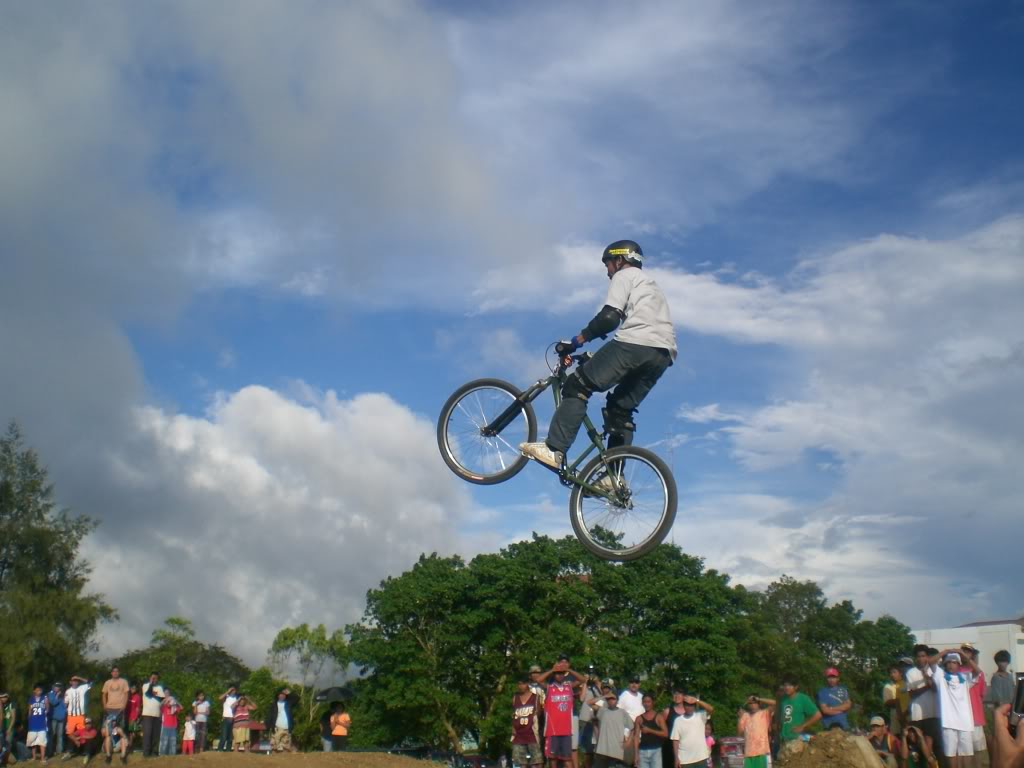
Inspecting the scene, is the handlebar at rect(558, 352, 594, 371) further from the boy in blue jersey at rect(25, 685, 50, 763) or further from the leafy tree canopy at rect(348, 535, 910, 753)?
the leafy tree canopy at rect(348, 535, 910, 753)

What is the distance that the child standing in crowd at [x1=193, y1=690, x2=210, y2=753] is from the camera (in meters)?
24.6

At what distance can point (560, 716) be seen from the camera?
1711cm

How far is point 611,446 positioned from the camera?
10.1 meters

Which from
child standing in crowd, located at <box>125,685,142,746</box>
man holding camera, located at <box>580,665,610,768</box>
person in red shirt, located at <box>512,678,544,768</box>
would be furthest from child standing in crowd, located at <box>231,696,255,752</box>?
man holding camera, located at <box>580,665,610,768</box>

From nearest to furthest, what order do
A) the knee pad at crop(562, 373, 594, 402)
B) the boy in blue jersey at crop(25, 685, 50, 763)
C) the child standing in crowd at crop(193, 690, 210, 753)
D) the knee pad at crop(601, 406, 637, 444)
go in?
the knee pad at crop(562, 373, 594, 402) → the knee pad at crop(601, 406, 637, 444) → the boy in blue jersey at crop(25, 685, 50, 763) → the child standing in crowd at crop(193, 690, 210, 753)

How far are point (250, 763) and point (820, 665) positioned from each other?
218 feet

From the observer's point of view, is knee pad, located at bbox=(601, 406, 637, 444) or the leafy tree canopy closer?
knee pad, located at bbox=(601, 406, 637, 444)

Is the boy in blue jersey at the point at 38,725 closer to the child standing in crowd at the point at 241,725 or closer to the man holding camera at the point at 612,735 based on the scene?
the child standing in crowd at the point at 241,725

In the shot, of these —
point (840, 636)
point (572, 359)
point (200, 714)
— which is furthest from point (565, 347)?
point (840, 636)

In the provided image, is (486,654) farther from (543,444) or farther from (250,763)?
(543,444)

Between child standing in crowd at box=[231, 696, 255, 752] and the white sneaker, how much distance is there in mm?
17530

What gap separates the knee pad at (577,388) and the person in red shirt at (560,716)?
8752 millimetres

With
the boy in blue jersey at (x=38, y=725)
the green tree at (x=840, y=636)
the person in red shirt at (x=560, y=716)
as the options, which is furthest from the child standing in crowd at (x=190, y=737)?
the green tree at (x=840, y=636)

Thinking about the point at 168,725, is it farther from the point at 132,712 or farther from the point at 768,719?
the point at 768,719
